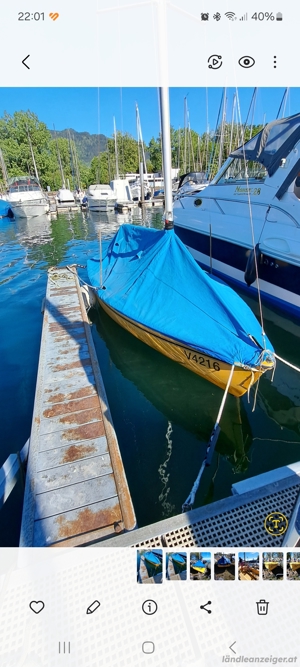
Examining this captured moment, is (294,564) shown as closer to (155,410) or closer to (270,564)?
(270,564)

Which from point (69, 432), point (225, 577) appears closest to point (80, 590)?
point (225, 577)

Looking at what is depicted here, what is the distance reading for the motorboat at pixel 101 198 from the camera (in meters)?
31.7

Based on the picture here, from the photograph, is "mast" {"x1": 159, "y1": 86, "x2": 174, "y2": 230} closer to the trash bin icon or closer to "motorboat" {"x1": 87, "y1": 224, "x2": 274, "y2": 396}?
"motorboat" {"x1": 87, "y1": 224, "x2": 274, "y2": 396}

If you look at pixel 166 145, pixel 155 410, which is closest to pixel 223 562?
pixel 155 410

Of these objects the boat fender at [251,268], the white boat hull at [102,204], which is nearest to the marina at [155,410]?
the boat fender at [251,268]

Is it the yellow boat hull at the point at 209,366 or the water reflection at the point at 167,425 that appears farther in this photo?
the yellow boat hull at the point at 209,366

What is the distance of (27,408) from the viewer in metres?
5.20

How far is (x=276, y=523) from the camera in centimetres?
245

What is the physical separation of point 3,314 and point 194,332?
263 inches

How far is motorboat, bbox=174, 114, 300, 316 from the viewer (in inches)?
284

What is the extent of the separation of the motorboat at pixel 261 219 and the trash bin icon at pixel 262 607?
209 inches

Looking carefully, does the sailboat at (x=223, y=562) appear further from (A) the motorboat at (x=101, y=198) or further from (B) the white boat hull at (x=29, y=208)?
(A) the motorboat at (x=101, y=198)

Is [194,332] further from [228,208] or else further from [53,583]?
[228,208]

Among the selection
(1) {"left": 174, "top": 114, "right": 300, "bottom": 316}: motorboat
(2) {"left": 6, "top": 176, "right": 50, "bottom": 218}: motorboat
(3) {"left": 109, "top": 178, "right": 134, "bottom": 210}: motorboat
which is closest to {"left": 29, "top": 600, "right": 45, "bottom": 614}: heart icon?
(1) {"left": 174, "top": 114, "right": 300, "bottom": 316}: motorboat
